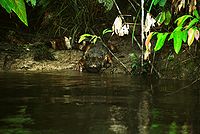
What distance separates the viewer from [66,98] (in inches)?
124

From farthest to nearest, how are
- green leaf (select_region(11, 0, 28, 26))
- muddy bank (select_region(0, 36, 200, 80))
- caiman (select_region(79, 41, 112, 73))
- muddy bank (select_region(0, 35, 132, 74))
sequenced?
muddy bank (select_region(0, 35, 132, 74)), caiman (select_region(79, 41, 112, 73)), muddy bank (select_region(0, 36, 200, 80)), green leaf (select_region(11, 0, 28, 26))

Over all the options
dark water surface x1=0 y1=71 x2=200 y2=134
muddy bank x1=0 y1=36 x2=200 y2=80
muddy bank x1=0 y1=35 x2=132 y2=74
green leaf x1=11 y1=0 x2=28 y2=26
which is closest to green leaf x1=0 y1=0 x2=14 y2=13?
green leaf x1=11 y1=0 x2=28 y2=26

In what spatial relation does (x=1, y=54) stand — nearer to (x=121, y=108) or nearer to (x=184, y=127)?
(x=121, y=108)

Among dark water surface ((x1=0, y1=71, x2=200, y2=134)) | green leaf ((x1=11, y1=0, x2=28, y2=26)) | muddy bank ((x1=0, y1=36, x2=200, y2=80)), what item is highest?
green leaf ((x1=11, y1=0, x2=28, y2=26))

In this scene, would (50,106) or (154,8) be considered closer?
(50,106)

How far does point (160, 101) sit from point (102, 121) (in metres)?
0.80

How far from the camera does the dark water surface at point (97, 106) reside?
2188mm

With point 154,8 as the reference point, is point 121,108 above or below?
below

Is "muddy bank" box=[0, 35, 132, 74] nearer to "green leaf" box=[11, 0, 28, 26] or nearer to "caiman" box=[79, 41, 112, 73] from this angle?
"caiman" box=[79, 41, 112, 73]

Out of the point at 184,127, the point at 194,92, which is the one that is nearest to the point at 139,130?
→ the point at 184,127

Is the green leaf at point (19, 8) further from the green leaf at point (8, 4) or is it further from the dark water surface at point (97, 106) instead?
the dark water surface at point (97, 106)

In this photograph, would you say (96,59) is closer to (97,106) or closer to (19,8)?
(97,106)

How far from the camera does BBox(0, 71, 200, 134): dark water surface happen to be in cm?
219

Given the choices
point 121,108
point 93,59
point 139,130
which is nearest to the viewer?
point 139,130
